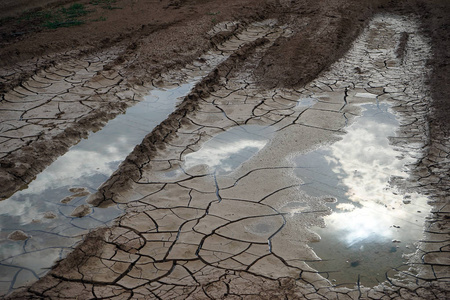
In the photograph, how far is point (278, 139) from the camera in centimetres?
541

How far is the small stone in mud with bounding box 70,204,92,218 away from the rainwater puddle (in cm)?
4

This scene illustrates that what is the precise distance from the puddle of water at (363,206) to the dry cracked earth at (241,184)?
2 centimetres

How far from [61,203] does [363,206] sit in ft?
9.12

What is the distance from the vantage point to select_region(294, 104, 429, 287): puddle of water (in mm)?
3527


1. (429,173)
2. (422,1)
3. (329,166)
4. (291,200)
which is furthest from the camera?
(422,1)

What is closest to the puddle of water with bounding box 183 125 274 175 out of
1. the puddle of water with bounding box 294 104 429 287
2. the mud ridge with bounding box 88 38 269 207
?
the mud ridge with bounding box 88 38 269 207

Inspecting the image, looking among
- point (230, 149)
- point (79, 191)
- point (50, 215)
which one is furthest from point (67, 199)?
point (230, 149)

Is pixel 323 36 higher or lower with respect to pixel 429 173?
higher

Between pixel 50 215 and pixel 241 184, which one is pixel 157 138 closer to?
pixel 241 184

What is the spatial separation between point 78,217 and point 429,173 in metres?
3.40

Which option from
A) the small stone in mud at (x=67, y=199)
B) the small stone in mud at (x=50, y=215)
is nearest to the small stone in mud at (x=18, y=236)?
the small stone in mud at (x=50, y=215)

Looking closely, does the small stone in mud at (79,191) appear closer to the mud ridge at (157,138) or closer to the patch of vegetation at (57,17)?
the mud ridge at (157,138)

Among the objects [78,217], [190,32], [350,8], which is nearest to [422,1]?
A: [350,8]

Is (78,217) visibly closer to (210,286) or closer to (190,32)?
(210,286)
